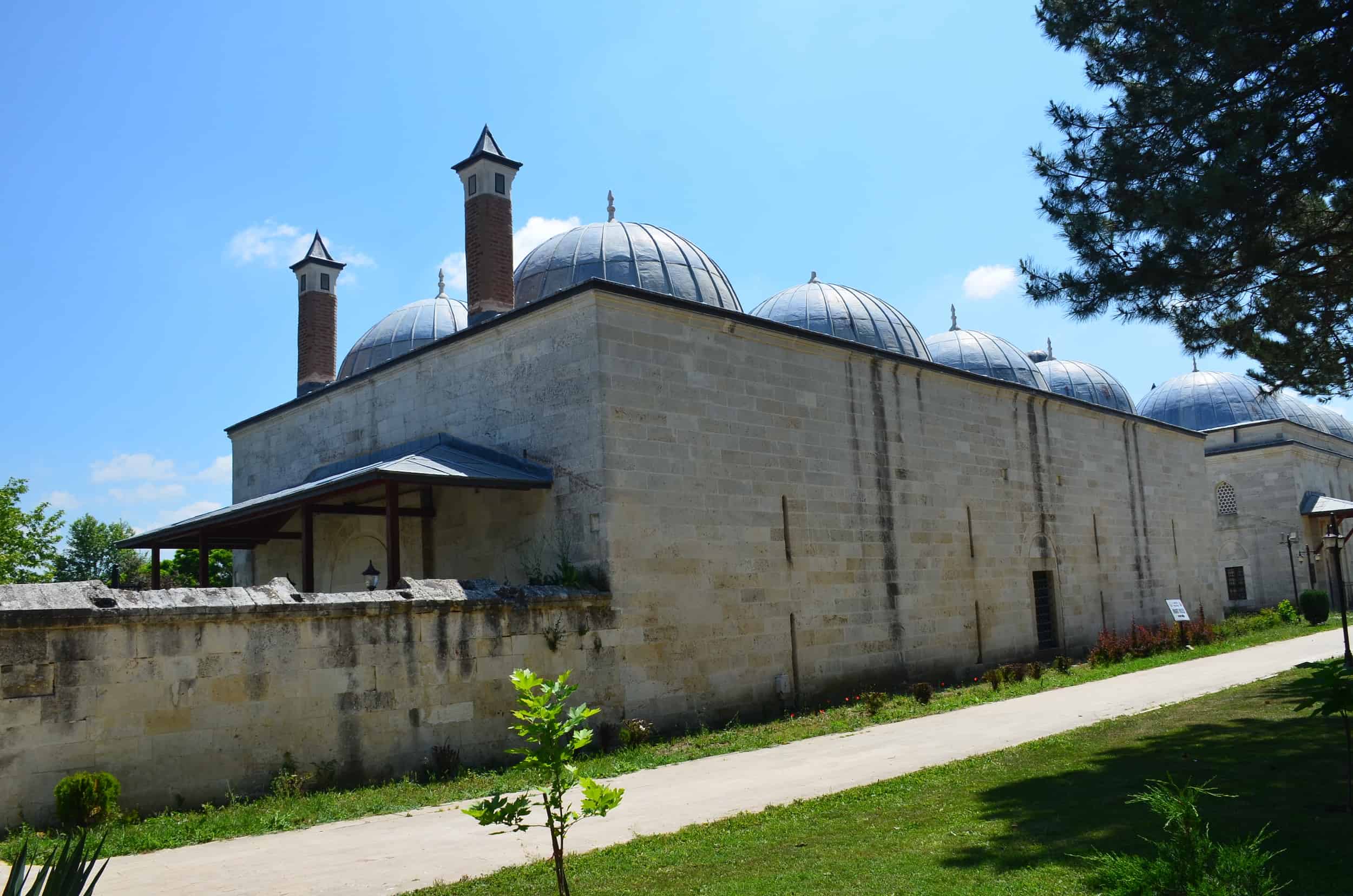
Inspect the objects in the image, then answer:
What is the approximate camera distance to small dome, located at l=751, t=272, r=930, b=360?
20.8 metres

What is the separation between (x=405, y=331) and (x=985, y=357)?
1414cm

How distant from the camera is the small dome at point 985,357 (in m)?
Result: 25.7

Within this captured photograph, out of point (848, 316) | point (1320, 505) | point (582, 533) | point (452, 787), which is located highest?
point (848, 316)

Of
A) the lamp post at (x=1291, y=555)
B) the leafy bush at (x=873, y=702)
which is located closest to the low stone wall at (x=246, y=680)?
the leafy bush at (x=873, y=702)

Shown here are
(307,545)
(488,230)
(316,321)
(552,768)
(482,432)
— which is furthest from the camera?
(316,321)

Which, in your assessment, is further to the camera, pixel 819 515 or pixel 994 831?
pixel 819 515

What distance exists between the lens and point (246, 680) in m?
9.10

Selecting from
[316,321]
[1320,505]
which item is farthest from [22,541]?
[1320,505]

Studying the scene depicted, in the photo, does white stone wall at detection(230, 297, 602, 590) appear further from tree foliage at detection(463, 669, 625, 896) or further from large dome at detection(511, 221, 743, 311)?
tree foliage at detection(463, 669, 625, 896)

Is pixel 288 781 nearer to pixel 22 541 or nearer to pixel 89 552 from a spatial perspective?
pixel 22 541

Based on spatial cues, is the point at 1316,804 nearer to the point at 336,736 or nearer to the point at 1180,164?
the point at 1180,164

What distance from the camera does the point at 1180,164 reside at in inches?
381

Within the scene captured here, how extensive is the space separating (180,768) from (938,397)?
43.6ft

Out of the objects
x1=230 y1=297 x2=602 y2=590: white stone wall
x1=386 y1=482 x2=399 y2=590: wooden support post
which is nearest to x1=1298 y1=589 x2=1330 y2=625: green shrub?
x1=230 y1=297 x2=602 y2=590: white stone wall
